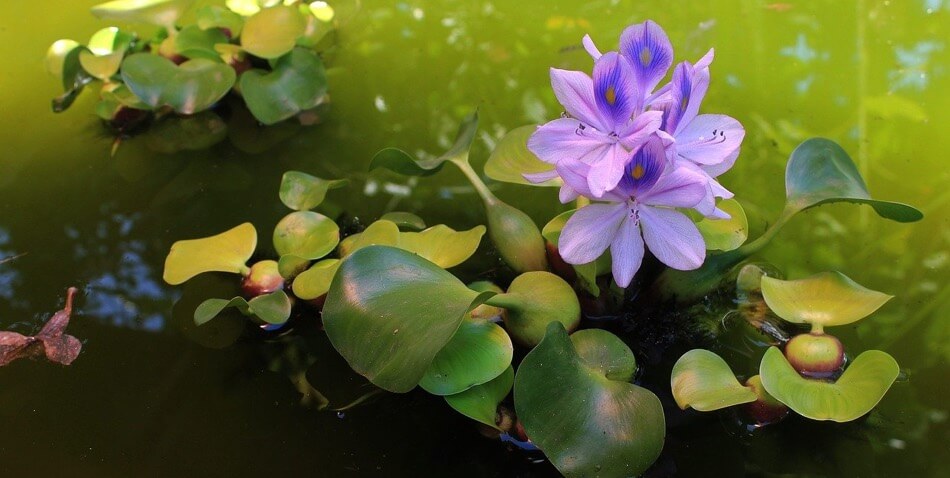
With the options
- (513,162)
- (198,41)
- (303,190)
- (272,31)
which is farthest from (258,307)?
(198,41)

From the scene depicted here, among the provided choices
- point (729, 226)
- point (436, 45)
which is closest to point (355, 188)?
point (436, 45)

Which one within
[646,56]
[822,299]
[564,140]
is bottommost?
[822,299]

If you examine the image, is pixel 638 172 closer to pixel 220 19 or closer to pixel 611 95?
pixel 611 95

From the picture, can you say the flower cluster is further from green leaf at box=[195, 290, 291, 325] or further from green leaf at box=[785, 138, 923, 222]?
green leaf at box=[195, 290, 291, 325]

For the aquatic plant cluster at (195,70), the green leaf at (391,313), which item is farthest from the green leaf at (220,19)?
the green leaf at (391,313)

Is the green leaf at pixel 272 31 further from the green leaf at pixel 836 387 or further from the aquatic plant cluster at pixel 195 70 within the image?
the green leaf at pixel 836 387

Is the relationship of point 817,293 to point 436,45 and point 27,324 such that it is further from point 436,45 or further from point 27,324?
point 27,324

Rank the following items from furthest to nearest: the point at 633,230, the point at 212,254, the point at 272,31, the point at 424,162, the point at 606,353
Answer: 1. the point at 272,31
2. the point at 424,162
3. the point at 212,254
4. the point at 606,353
5. the point at 633,230
